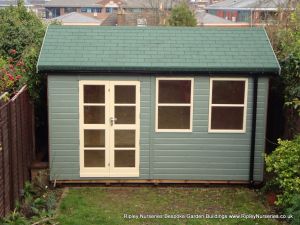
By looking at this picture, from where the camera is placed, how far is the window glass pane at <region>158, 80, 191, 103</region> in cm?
850

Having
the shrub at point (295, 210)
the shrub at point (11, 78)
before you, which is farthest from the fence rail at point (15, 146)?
the shrub at point (295, 210)

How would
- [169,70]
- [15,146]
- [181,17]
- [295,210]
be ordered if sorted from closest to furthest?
[295,210], [15,146], [169,70], [181,17]

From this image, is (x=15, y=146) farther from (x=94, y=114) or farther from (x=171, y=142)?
(x=171, y=142)

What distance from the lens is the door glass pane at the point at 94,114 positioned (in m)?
8.55

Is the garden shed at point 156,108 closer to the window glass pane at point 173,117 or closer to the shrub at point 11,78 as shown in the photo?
the window glass pane at point 173,117

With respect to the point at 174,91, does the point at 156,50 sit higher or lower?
higher

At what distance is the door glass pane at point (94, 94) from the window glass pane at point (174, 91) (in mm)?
1088

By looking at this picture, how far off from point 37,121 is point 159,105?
9.41ft

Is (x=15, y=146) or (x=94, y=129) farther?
(x=94, y=129)

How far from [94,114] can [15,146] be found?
1709mm

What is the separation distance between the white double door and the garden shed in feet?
0.06

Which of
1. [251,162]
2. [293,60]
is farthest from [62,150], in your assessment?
[293,60]

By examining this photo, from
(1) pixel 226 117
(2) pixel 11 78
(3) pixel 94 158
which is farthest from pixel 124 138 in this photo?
(2) pixel 11 78

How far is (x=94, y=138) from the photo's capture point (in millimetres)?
8656
